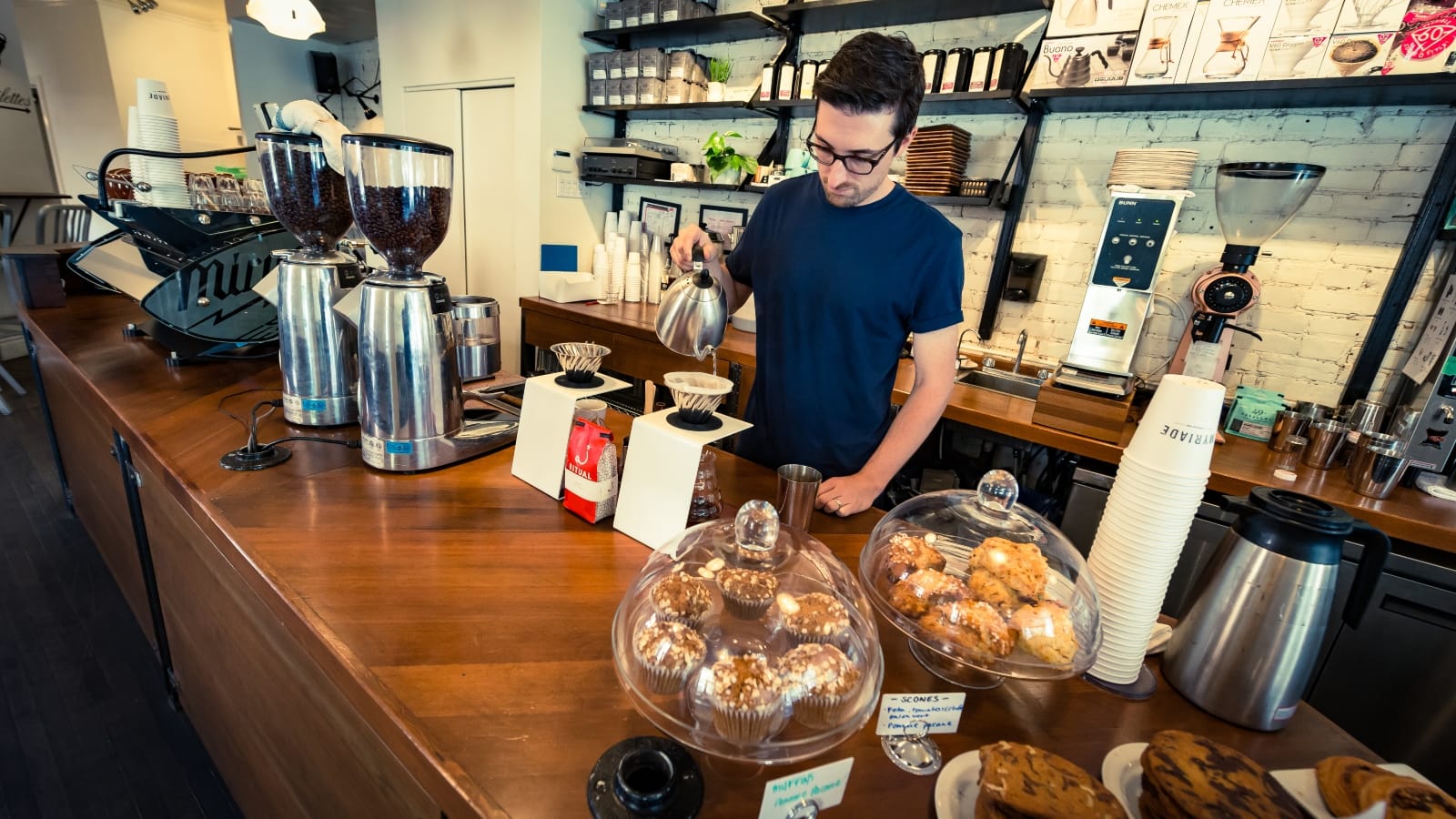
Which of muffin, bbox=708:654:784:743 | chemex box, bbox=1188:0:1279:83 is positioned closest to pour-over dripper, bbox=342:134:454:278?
muffin, bbox=708:654:784:743

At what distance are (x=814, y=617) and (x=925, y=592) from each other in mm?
183

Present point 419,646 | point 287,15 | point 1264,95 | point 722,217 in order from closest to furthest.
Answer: point 419,646, point 1264,95, point 287,15, point 722,217

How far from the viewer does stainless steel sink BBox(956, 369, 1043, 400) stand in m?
2.63

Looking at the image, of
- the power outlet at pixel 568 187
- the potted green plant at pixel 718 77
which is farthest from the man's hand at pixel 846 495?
the power outlet at pixel 568 187

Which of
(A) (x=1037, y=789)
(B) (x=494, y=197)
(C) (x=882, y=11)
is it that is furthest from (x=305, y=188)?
(B) (x=494, y=197)

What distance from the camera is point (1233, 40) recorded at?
190 centimetres

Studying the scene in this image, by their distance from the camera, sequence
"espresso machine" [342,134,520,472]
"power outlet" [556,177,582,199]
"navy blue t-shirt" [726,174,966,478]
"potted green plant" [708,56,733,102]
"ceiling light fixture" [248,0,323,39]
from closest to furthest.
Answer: "espresso machine" [342,134,520,472], "navy blue t-shirt" [726,174,966,478], "ceiling light fixture" [248,0,323,39], "potted green plant" [708,56,733,102], "power outlet" [556,177,582,199]

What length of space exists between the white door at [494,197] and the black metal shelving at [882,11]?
191cm

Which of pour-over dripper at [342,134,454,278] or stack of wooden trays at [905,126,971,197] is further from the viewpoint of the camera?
stack of wooden trays at [905,126,971,197]

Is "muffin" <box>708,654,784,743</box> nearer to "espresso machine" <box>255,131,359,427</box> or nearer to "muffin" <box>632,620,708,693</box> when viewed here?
"muffin" <box>632,620,708,693</box>

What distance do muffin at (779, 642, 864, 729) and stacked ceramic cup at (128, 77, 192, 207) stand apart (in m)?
2.45

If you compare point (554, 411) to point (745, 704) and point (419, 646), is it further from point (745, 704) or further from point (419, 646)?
point (745, 704)

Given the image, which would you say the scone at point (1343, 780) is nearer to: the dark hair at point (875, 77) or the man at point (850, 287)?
the man at point (850, 287)

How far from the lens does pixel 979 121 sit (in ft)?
9.02
